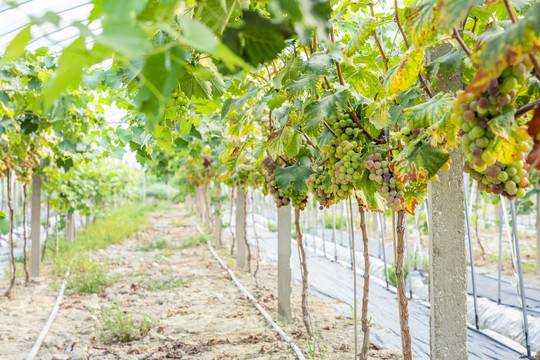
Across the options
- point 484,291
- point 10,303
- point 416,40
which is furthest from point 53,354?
point 484,291

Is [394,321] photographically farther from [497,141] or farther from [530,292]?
[497,141]

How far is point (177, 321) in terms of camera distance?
445 centimetres

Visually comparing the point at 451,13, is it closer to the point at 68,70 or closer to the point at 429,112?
the point at 429,112

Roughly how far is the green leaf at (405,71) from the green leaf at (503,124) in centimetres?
44

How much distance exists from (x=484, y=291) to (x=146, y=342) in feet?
14.9

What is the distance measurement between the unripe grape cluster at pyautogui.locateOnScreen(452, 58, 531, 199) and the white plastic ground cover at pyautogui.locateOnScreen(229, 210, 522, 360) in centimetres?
245

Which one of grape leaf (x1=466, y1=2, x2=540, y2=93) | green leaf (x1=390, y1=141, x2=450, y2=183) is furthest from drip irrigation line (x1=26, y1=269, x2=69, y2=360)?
grape leaf (x1=466, y1=2, x2=540, y2=93)

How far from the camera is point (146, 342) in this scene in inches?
148

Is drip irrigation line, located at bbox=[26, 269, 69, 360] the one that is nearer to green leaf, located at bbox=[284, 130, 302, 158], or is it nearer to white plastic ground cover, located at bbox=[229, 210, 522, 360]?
white plastic ground cover, located at bbox=[229, 210, 522, 360]

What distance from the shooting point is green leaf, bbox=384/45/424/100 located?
124 centimetres

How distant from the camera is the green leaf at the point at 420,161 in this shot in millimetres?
1255

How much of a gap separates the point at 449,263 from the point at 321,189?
25.8 inches

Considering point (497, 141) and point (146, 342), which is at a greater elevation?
point (497, 141)

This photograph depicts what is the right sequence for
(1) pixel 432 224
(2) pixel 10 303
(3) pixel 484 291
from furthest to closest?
(3) pixel 484 291
(2) pixel 10 303
(1) pixel 432 224
